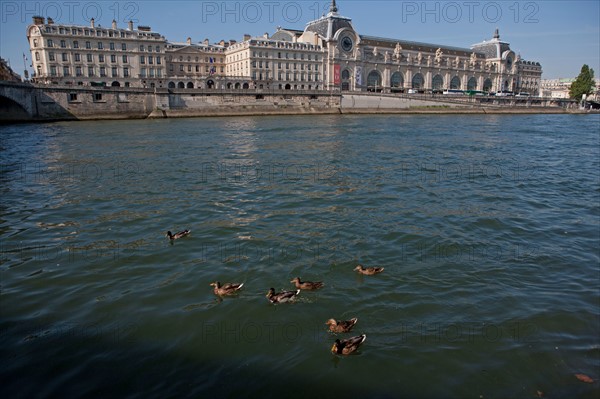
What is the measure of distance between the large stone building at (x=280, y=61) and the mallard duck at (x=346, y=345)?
74.4 m

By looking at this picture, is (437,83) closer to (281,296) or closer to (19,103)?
(19,103)

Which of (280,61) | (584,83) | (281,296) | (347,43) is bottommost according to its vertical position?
(281,296)

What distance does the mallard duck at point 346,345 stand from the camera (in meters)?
6.43

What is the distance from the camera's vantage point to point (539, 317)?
294 inches

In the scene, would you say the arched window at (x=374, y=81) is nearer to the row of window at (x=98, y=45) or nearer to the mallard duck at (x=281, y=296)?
the row of window at (x=98, y=45)

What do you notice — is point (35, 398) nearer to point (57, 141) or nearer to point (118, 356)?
point (118, 356)

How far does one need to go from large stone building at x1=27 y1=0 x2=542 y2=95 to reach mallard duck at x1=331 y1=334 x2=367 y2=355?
244 ft

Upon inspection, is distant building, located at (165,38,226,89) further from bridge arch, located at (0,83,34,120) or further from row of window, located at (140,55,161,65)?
bridge arch, located at (0,83,34,120)

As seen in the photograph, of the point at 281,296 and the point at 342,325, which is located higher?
the point at 281,296

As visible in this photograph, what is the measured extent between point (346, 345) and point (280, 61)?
89.6 m

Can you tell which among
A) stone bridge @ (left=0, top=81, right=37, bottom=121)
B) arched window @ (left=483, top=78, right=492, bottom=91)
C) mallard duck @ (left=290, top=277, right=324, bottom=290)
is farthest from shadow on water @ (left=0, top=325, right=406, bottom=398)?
arched window @ (left=483, top=78, right=492, bottom=91)

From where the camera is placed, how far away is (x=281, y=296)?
7812 millimetres

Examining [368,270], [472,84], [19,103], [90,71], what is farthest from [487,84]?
[368,270]

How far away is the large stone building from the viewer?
73312 millimetres
